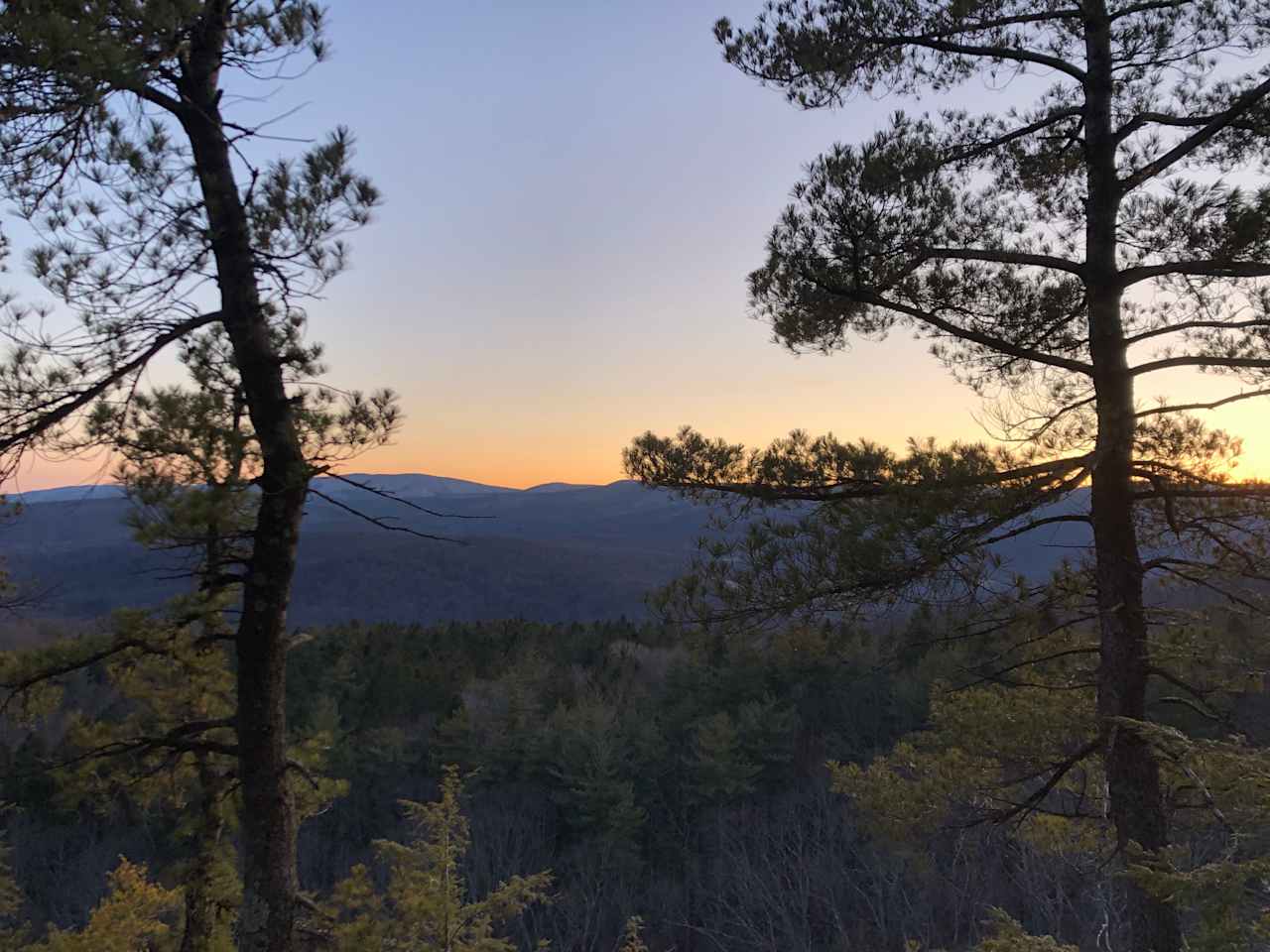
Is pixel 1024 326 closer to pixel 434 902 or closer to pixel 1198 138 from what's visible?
pixel 1198 138

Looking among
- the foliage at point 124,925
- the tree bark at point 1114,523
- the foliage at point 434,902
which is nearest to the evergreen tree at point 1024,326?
the tree bark at point 1114,523

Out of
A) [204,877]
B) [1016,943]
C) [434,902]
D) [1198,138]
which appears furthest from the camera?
[204,877]

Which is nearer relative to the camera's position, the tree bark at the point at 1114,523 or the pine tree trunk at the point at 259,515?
the pine tree trunk at the point at 259,515

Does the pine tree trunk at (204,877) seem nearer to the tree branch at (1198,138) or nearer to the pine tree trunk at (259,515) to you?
the pine tree trunk at (259,515)

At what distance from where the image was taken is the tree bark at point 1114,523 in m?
5.54

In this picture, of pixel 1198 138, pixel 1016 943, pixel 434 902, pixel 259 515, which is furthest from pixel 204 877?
pixel 1198 138

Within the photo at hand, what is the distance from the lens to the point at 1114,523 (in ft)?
19.0

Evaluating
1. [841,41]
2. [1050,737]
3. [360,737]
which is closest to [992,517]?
[1050,737]

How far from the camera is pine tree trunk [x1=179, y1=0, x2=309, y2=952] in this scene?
502 centimetres

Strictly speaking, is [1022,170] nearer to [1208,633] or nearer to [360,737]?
[1208,633]

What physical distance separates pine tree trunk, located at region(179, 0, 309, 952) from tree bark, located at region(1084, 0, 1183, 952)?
5373mm

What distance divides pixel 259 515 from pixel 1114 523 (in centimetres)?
584

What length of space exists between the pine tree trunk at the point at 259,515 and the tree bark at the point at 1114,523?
537cm

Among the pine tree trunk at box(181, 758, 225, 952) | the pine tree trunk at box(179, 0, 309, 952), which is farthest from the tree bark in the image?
the pine tree trunk at box(181, 758, 225, 952)
